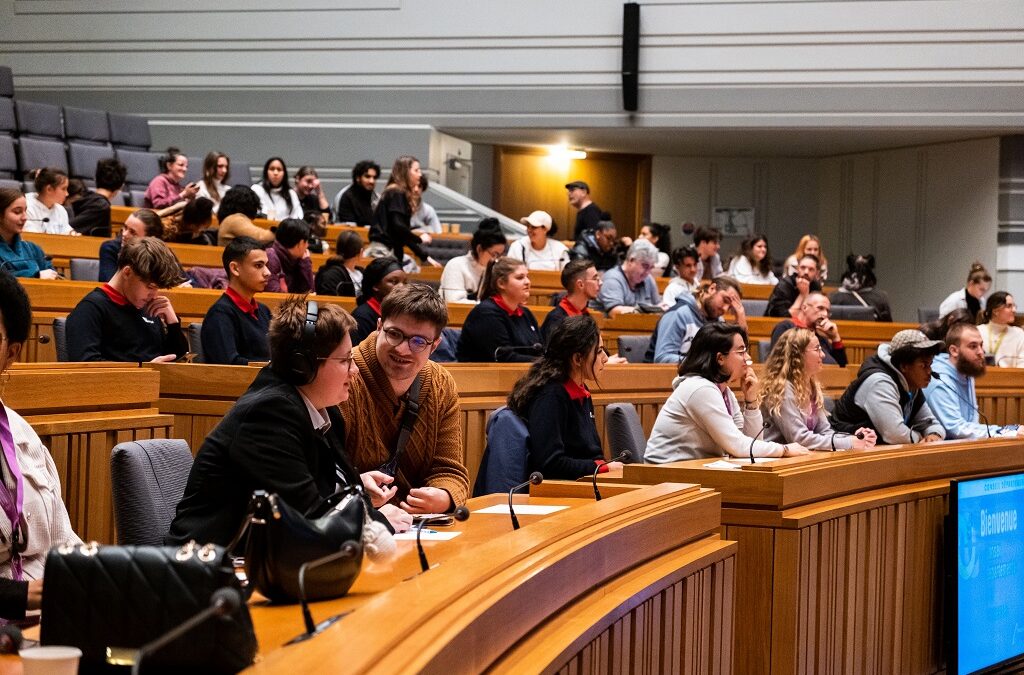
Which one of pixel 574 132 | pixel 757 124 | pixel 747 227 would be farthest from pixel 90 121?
pixel 747 227

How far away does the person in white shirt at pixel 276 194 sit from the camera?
10.4 metres

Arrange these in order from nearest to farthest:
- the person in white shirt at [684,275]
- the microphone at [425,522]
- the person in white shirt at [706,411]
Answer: the microphone at [425,522] < the person in white shirt at [706,411] < the person in white shirt at [684,275]

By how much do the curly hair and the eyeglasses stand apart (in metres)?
2.35

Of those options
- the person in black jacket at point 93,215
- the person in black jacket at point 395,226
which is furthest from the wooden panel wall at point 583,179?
the person in black jacket at point 93,215

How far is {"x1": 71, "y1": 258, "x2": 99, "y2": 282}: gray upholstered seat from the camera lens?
7055 millimetres

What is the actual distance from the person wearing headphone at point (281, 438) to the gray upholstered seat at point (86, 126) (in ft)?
31.0

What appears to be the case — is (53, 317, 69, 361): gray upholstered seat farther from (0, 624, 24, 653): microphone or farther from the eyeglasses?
(0, 624, 24, 653): microphone

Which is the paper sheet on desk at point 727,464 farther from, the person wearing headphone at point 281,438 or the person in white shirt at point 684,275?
the person in white shirt at point 684,275

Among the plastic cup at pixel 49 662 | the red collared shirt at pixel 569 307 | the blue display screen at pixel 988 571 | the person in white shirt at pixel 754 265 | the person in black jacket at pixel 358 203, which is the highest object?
the person in black jacket at pixel 358 203

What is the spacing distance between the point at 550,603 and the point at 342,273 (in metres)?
5.49

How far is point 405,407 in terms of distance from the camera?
3.16 metres

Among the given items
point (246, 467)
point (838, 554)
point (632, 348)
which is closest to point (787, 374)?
point (838, 554)

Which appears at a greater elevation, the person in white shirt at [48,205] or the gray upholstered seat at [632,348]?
the person in white shirt at [48,205]

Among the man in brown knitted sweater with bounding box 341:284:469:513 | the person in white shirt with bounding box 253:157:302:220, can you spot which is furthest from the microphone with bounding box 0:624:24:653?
the person in white shirt with bounding box 253:157:302:220
